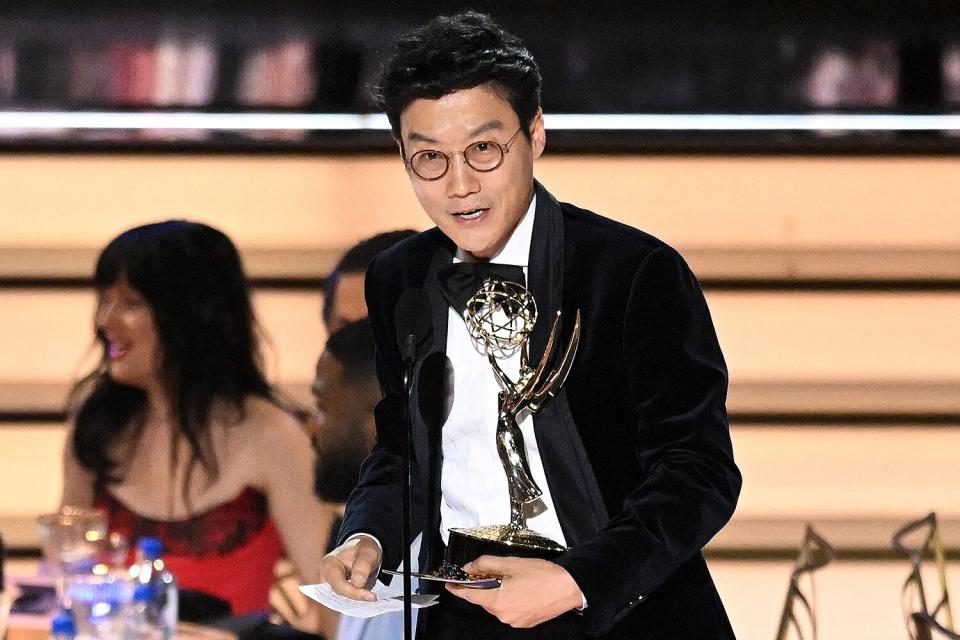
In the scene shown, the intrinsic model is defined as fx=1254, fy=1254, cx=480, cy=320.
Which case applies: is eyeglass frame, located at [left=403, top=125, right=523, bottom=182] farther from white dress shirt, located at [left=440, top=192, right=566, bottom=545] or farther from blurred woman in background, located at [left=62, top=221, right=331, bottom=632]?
blurred woman in background, located at [left=62, top=221, right=331, bottom=632]

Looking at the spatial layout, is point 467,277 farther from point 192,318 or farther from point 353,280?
point 192,318

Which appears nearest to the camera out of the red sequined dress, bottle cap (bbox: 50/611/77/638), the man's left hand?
the man's left hand

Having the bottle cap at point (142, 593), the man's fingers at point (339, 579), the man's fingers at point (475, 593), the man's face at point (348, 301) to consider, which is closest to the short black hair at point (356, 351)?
the man's face at point (348, 301)

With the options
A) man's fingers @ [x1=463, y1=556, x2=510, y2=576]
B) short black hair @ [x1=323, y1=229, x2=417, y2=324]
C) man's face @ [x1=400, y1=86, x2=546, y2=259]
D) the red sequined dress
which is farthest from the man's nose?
the red sequined dress

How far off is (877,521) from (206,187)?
2.25 meters

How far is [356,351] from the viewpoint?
123 inches

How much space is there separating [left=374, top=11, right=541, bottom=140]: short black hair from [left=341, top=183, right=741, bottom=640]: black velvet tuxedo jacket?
13 cm

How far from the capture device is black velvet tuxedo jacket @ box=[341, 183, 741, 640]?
121cm

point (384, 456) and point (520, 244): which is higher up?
point (520, 244)

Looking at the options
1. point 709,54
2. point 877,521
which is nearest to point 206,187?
point 709,54

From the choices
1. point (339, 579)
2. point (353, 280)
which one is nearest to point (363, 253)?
point (353, 280)

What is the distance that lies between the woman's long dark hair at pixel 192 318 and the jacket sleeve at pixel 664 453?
2085 mm

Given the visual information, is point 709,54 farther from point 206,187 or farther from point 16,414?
point 16,414

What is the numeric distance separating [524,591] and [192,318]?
88.6 inches
